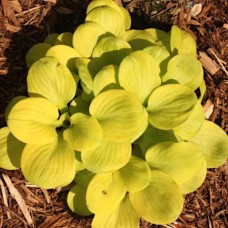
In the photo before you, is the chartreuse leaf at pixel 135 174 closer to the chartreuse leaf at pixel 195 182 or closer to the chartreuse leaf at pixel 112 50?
the chartreuse leaf at pixel 195 182

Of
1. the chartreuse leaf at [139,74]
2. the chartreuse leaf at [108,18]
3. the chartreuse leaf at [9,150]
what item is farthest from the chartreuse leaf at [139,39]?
the chartreuse leaf at [9,150]

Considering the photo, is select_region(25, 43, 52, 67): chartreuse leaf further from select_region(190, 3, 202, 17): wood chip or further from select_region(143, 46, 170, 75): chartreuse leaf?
select_region(190, 3, 202, 17): wood chip

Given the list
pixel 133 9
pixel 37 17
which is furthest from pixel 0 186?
pixel 133 9

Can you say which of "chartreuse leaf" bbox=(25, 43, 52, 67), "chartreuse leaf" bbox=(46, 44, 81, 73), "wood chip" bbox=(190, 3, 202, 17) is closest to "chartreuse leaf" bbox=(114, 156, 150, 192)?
"chartreuse leaf" bbox=(46, 44, 81, 73)

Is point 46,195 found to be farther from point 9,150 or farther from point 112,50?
point 112,50

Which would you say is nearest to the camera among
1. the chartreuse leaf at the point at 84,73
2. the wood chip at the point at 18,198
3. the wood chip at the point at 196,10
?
the chartreuse leaf at the point at 84,73

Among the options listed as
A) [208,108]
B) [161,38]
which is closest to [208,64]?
[208,108]

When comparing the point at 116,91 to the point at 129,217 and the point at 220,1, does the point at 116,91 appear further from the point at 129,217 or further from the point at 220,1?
the point at 220,1
